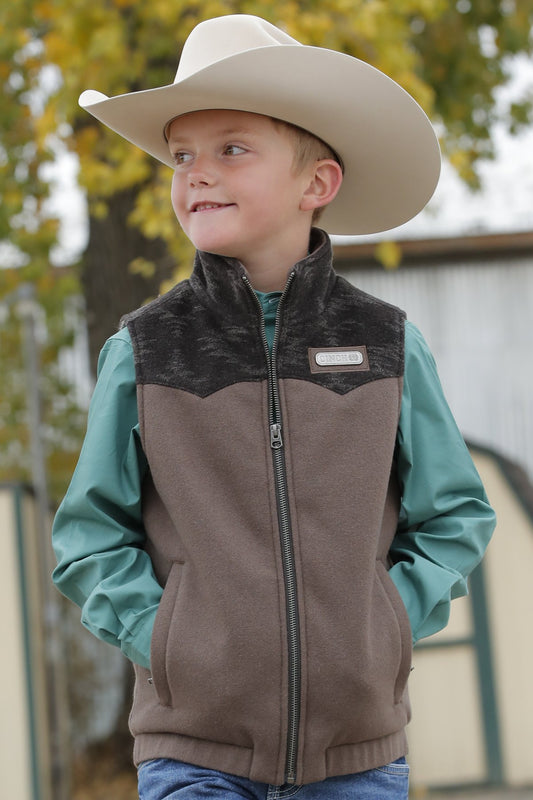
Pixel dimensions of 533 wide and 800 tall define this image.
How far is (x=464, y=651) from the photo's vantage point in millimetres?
5566

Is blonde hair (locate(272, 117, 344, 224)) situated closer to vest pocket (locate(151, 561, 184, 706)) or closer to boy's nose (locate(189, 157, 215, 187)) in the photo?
boy's nose (locate(189, 157, 215, 187))

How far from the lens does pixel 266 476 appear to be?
2098 millimetres

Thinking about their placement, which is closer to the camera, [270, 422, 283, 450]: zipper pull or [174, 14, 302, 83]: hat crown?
[270, 422, 283, 450]: zipper pull

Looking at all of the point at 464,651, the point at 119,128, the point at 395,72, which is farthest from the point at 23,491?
the point at 119,128

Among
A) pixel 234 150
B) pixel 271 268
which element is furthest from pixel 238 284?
pixel 234 150

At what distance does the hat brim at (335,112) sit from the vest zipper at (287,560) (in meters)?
0.37

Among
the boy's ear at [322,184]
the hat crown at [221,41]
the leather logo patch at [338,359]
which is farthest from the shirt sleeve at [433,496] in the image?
the hat crown at [221,41]

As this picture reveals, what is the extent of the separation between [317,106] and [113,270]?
446 centimetres

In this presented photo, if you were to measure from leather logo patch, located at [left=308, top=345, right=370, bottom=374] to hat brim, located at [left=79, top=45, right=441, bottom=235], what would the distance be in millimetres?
473

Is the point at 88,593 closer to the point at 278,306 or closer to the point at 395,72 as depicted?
the point at 278,306

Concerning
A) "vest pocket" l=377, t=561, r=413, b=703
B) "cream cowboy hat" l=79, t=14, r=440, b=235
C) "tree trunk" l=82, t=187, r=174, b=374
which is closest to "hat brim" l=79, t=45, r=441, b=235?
"cream cowboy hat" l=79, t=14, r=440, b=235

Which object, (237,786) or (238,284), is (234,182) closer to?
(238,284)

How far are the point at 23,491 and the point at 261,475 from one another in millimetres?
3905

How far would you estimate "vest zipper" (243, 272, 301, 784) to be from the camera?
6.64 ft
